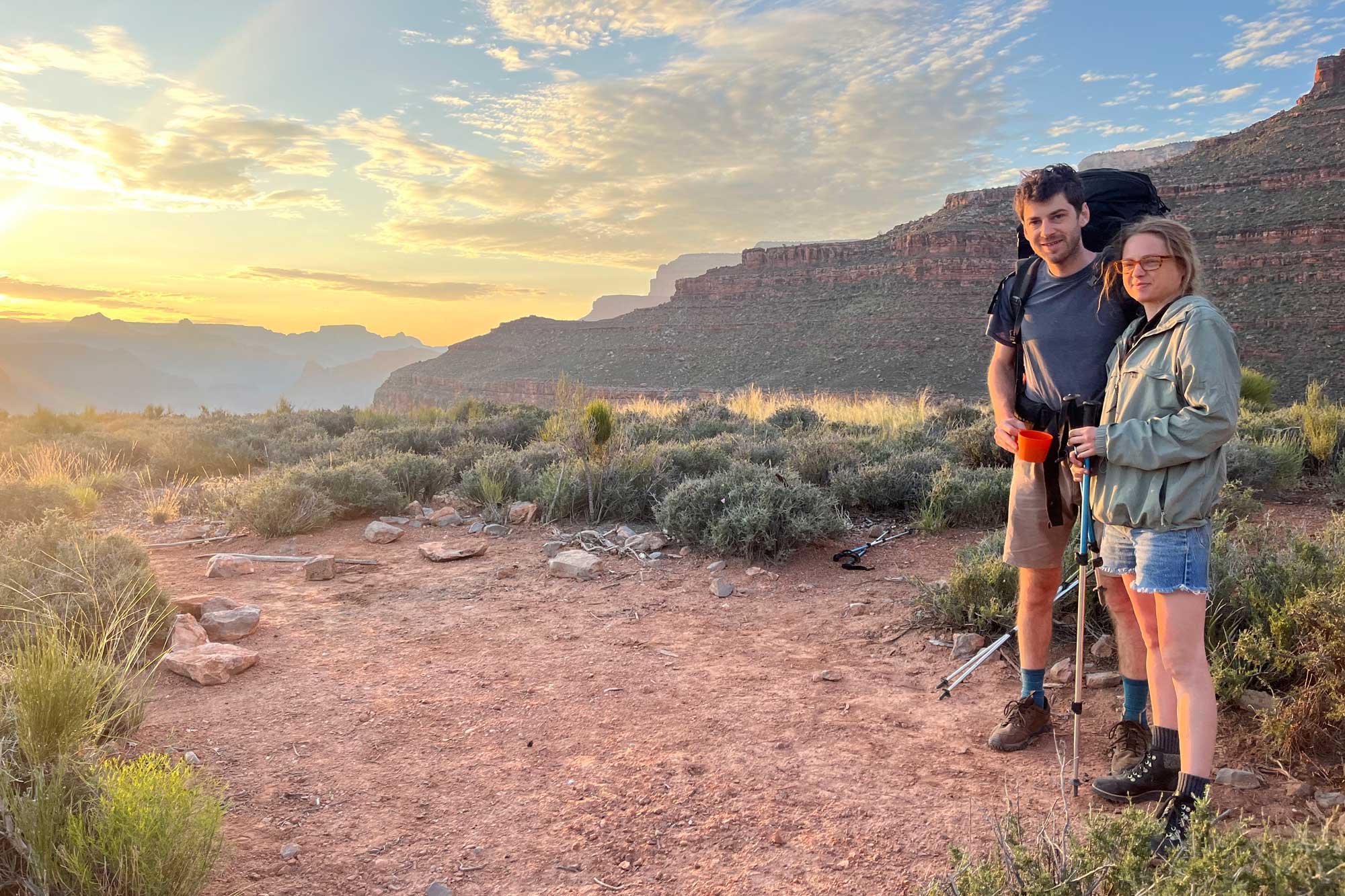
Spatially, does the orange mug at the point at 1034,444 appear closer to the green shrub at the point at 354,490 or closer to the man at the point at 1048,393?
the man at the point at 1048,393

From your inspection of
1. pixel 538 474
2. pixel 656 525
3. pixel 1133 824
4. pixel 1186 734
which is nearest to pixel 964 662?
pixel 1186 734

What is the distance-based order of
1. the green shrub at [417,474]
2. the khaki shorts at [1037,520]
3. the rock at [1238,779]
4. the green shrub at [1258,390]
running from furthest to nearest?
the green shrub at [1258,390] < the green shrub at [417,474] < the khaki shorts at [1037,520] < the rock at [1238,779]

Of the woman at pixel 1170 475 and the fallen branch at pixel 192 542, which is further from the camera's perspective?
the fallen branch at pixel 192 542

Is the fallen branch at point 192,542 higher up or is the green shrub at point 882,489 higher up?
the green shrub at point 882,489

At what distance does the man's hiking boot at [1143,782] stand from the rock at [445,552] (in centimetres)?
485

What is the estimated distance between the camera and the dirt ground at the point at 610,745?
8.05ft

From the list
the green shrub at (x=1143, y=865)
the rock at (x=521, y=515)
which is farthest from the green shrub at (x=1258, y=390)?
the green shrub at (x=1143, y=865)

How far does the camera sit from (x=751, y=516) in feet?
18.8

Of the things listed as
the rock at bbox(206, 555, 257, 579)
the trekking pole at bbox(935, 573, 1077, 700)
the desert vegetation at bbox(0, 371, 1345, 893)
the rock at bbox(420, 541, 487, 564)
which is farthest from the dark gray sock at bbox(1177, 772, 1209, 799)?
the rock at bbox(206, 555, 257, 579)

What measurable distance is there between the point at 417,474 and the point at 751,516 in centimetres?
441

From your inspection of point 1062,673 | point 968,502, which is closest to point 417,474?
point 968,502

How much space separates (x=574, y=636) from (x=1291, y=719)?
11.1ft

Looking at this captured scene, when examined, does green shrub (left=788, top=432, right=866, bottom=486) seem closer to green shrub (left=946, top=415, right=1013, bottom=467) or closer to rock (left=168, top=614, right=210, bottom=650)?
green shrub (left=946, top=415, right=1013, bottom=467)

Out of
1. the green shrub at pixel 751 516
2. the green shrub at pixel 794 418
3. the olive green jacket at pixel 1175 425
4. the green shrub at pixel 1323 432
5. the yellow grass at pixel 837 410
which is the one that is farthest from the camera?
the green shrub at pixel 794 418
